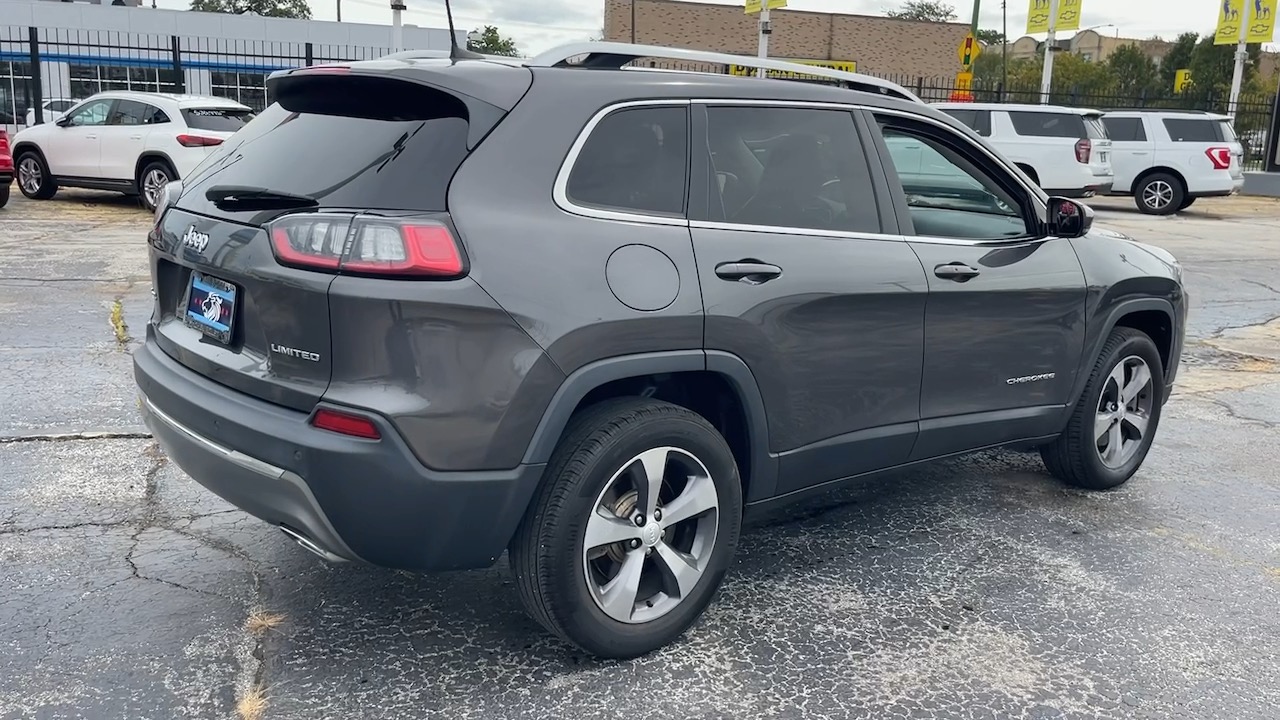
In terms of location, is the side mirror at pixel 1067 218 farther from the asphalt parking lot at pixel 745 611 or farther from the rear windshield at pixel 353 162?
the rear windshield at pixel 353 162

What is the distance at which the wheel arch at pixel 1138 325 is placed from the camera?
4488 mm

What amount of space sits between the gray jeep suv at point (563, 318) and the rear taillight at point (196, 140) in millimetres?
11038

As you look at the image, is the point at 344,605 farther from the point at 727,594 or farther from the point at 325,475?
the point at 727,594

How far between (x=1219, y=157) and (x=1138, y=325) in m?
17.0

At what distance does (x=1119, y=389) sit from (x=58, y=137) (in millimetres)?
14483

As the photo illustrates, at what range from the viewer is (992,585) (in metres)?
3.80

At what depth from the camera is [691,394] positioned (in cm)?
338

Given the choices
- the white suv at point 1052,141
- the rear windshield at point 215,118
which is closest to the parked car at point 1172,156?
the white suv at point 1052,141

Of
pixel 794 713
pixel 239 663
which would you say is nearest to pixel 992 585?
pixel 794 713

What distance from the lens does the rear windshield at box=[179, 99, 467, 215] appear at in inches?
111

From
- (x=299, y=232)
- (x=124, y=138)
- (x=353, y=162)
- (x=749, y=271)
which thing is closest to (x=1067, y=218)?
(x=749, y=271)

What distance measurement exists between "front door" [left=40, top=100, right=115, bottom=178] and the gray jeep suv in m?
12.4

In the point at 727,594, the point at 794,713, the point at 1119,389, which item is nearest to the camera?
the point at 794,713

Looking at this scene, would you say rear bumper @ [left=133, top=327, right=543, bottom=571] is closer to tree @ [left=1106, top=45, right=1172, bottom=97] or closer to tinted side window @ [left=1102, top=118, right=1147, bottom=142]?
tinted side window @ [left=1102, top=118, right=1147, bottom=142]
